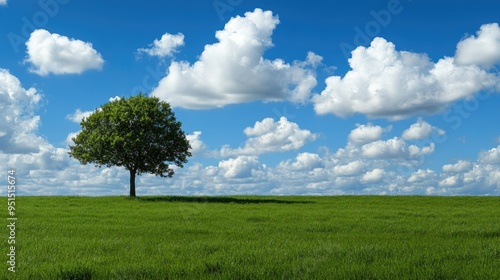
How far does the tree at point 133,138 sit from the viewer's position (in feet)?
197

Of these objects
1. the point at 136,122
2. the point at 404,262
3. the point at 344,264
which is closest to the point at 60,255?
the point at 344,264

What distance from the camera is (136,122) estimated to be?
201 ft

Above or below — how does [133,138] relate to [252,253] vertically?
above

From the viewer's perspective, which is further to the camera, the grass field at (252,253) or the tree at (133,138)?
the tree at (133,138)

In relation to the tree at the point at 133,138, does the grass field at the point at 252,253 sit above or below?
below

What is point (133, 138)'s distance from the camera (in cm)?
5997

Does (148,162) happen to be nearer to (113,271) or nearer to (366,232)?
(366,232)

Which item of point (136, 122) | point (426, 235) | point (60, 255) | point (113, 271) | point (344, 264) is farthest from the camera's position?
point (136, 122)

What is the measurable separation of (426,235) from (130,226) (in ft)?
48.1

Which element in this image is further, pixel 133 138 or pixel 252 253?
pixel 133 138

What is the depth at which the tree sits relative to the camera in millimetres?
60156

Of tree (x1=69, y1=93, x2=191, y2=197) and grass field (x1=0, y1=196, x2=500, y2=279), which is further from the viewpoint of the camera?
tree (x1=69, y1=93, x2=191, y2=197)

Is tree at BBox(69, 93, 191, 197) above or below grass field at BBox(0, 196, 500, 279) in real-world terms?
above

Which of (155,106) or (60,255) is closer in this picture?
(60,255)
